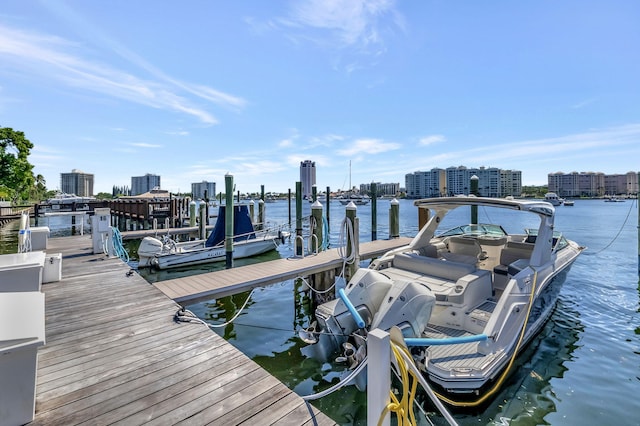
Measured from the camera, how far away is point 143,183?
5354 inches

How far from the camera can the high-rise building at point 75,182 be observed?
483 ft

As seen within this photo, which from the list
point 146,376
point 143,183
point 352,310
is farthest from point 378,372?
point 143,183

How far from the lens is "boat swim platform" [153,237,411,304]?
20.7 feet

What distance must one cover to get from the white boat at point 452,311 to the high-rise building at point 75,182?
7029 inches

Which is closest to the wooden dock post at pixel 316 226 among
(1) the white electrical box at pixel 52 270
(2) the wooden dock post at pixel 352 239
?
(2) the wooden dock post at pixel 352 239

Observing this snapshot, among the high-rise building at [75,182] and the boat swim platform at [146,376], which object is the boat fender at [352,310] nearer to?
the boat swim platform at [146,376]

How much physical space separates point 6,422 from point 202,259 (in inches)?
452

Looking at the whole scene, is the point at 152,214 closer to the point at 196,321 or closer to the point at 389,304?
the point at 196,321

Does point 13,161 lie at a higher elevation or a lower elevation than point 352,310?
higher

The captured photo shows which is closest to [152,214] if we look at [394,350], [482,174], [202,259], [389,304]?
[202,259]

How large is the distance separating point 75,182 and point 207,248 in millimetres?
174997

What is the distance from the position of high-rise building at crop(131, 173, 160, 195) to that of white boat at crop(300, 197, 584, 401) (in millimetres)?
138526

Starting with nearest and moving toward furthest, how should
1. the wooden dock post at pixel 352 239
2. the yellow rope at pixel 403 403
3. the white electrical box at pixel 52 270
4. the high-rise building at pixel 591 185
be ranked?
the yellow rope at pixel 403 403 < the white electrical box at pixel 52 270 < the wooden dock post at pixel 352 239 < the high-rise building at pixel 591 185

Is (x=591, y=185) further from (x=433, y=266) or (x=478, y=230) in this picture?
(x=433, y=266)
